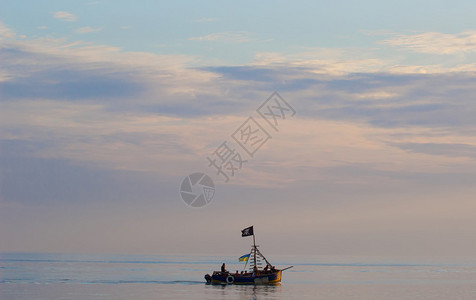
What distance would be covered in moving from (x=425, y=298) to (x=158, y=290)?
144ft

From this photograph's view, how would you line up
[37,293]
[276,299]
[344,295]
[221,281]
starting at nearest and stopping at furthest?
1. [276,299]
2. [37,293]
3. [344,295]
4. [221,281]

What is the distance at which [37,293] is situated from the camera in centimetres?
10244

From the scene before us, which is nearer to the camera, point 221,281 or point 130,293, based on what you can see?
point 130,293

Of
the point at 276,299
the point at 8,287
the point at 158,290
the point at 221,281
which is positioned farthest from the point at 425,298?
the point at 8,287

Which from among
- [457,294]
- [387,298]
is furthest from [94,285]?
[457,294]

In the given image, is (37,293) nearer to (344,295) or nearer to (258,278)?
Answer: (258,278)

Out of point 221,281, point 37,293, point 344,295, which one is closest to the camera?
point 37,293

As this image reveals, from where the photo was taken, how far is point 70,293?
103 meters

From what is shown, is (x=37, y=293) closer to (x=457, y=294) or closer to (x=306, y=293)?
(x=306, y=293)

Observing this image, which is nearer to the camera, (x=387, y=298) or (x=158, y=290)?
(x=387, y=298)

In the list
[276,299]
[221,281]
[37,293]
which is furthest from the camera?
[221,281]

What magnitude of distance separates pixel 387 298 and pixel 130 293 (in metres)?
41.2

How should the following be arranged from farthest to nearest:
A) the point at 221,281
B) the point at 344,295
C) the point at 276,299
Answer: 1. the point at 221,281
2. the point at 344,295
3. the point at 276,299

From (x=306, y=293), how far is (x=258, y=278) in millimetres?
8710
